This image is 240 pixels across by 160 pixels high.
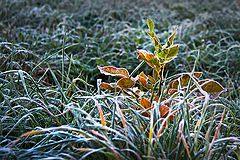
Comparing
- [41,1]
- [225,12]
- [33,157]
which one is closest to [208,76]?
[33,157]

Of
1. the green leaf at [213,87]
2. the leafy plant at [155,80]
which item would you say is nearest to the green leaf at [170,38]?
the leafy plant at [155,80]

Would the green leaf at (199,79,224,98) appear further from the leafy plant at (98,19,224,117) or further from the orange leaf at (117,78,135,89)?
the orange leaf at (117,78,135,89)

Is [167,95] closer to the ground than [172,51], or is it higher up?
closer to the ground

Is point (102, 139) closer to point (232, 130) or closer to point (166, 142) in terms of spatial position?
point (166, 142)

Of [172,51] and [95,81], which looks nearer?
[172,51]

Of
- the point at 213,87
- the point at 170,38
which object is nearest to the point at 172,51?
the point at 170,38

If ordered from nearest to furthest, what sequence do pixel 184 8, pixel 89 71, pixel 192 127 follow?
pixel 192 127
pixel 89 71
pixel 184 8

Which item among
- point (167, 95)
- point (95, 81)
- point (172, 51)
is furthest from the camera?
point (95, 81)

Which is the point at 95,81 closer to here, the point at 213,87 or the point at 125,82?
the point at 125,82

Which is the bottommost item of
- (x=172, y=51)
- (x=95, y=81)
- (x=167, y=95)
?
(x=95, y=81)

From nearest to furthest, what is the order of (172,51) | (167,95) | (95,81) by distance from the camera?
(172,51) < (167,95) < (95,81)
